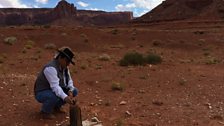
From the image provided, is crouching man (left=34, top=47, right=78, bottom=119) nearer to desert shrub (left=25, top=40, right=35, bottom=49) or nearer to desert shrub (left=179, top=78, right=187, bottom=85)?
desert shrub (left=179, top=78, right=187, bottom=85)

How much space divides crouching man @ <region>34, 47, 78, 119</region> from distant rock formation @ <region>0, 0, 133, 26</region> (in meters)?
113

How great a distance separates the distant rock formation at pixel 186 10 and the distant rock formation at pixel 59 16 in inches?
1448

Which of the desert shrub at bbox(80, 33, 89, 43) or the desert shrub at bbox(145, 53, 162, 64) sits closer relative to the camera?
the desert shrub at bbox(145, 53, 162, 64)

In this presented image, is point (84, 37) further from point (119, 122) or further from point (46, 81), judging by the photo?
point (46, 81)

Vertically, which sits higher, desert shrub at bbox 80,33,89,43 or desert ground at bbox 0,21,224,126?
desert shrub at bbox 80,33,89,43

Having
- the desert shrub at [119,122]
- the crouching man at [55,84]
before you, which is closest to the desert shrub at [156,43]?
the desert shrub at [119,122]

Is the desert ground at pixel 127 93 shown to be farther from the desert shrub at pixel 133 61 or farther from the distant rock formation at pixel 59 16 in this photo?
the distant rock formation at pixel 59 16

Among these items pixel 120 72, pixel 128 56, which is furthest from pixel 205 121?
pixel 128 56

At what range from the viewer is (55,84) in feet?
26.8

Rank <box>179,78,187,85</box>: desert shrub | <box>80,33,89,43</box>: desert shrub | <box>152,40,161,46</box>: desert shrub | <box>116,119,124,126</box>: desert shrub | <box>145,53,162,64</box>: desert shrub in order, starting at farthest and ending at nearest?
<box>152,40,161,46</box>: desert shrub, <box>80,33,89,43</box>: desert shrub, <box>145,53,162,64</box>: desert shrub, <box>179,78,187,85</box>: desert shrub, <box>116,119,124,126</box>: desert shrub

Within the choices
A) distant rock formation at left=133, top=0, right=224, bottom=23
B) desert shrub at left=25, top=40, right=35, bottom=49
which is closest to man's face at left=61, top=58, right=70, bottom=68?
desert shrub at left=25, top=40, right=35, bottom=49

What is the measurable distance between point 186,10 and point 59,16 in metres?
56.2

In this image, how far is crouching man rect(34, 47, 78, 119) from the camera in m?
8.05

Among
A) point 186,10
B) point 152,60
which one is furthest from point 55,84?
point 186,10
